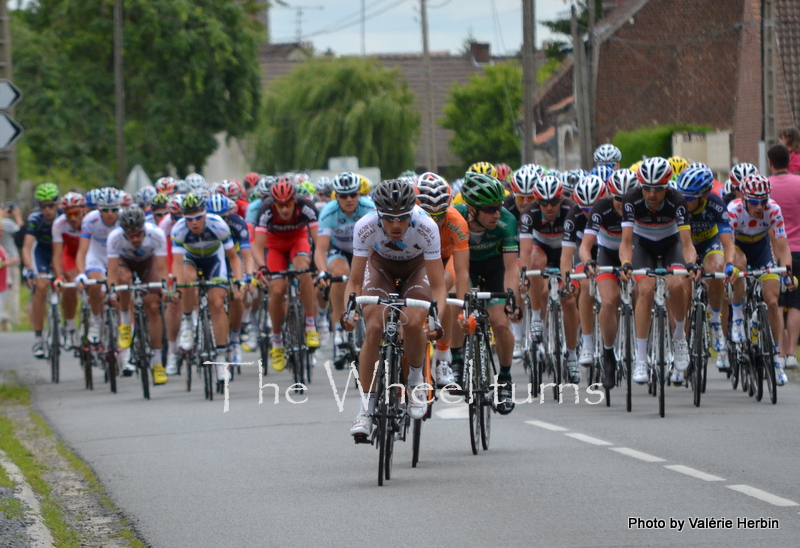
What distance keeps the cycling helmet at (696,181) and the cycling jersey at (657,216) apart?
0.53 meters

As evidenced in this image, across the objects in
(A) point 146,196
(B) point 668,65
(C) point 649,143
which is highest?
(B) point 668,65

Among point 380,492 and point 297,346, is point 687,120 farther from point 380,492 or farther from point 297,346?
point 380,492

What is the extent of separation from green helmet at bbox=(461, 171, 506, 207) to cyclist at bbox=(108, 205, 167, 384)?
5393mm

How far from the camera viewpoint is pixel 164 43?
5088 centimetres

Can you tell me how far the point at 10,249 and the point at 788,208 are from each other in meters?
14.0

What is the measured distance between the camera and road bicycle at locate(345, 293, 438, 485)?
8938mm

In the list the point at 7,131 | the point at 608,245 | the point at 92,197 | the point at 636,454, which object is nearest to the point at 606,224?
the point at 608,245

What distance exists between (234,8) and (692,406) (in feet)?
136

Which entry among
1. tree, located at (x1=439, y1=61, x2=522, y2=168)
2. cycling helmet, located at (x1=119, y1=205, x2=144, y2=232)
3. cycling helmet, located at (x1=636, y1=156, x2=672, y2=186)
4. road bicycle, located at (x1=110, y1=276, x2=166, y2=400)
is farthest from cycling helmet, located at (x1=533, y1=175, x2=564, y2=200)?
tree, located at (x1=439, y1=61, x2=522, y2=168)

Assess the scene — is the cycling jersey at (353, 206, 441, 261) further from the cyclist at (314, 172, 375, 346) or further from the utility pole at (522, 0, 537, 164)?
the utility pole at (522, 0, 537, 164)

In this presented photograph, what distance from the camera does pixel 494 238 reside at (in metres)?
11.6

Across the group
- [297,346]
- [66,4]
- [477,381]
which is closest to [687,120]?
[66,4]

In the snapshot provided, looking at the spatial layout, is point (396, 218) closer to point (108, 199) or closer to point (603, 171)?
point (603, 171)

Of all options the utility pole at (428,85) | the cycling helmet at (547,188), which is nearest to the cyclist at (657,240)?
→ the cycling helmet at (547,188)
